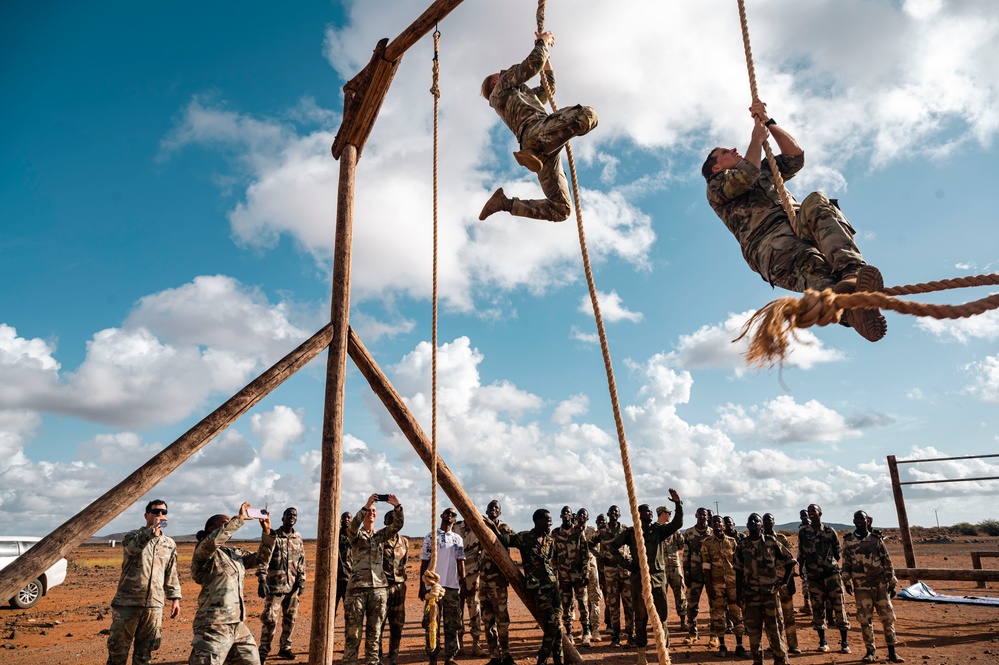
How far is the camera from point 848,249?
3.67m

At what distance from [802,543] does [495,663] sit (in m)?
5.06

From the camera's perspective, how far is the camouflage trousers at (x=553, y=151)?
4.49 m

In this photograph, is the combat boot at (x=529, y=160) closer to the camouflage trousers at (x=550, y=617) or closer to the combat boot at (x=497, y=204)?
the combat boot at (x=497, y=204)

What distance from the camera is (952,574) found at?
1070 centimetres

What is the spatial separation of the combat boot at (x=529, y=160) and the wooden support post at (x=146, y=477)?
2.43m

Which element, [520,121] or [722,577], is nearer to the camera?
[520,121]

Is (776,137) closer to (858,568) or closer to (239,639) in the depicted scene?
(239,639)

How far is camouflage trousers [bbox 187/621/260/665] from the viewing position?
4.64 m

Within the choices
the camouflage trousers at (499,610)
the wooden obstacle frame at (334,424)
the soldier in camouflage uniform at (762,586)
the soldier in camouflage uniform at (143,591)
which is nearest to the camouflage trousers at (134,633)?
the soldier in camouflage uniform at (143,591)

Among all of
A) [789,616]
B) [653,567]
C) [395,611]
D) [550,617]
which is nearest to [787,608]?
[789,616]

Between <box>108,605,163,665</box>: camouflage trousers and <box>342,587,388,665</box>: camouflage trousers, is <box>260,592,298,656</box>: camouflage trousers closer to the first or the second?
<box>342,587,388,665</box>: camouflage trousers

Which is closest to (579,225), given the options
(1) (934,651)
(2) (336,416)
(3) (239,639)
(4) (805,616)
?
(2) (336,416)

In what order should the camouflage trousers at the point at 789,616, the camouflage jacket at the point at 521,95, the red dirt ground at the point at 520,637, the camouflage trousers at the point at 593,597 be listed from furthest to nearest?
the camouflage trousers at the point at 593,597
the red dirt ground at the point at 520,637
the camouflage trousers at the point at 789,616
the camouflage jacket at the point at 521,95

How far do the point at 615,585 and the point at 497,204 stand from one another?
23.4 feet
